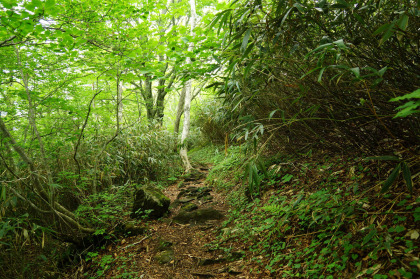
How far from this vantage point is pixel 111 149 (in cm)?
543

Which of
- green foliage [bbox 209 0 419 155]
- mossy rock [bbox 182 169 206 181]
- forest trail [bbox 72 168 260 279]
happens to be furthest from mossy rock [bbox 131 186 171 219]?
green foliage [bbox 209 0 419 155]

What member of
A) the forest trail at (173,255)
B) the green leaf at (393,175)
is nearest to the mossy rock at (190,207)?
the forest trail at (173,255)

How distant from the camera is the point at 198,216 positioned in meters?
3.88

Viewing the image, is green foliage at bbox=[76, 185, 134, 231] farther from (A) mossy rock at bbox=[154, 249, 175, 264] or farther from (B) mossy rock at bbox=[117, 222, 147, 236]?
(A) mossy rock at bbox=[154, 249, 175, 264]

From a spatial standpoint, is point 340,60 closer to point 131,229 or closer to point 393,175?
point 393,175

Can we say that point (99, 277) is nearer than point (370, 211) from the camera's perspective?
No

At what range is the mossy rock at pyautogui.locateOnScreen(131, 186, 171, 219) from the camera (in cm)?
417

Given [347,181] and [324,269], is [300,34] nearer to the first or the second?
[347,181]

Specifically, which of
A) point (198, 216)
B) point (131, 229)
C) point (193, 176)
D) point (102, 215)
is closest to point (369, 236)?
point (198, 216)

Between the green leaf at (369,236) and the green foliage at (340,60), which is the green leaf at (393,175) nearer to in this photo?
the green foliage at (340,60)

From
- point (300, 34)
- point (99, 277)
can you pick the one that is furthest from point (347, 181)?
point (99, 277)

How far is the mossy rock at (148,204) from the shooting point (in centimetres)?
417

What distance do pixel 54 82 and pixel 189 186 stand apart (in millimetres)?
3971

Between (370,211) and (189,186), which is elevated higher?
(370,211)
